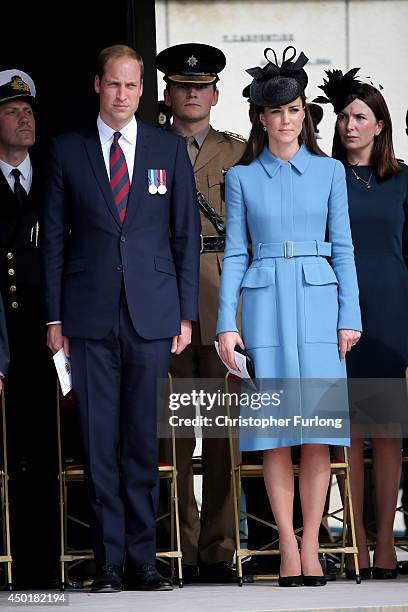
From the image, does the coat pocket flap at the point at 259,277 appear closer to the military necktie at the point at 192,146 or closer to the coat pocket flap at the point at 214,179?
the coat pocket flap at the point at 214,179

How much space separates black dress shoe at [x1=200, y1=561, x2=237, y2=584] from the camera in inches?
282

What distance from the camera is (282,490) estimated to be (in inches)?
262

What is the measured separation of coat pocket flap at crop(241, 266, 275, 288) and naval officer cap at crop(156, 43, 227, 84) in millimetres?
1139

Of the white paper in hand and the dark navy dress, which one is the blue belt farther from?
the white paper in hand

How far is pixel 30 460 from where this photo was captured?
7441 mm

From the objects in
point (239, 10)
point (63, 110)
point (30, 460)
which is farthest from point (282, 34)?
point (30, 460)

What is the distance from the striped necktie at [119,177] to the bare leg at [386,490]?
1.50 metres

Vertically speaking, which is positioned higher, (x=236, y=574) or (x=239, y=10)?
(x=239, y=10)

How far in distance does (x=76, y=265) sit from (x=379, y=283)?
4.40 ft

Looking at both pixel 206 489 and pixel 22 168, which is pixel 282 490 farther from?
pixel 22 168

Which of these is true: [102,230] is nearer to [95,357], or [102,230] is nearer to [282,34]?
[95,357]

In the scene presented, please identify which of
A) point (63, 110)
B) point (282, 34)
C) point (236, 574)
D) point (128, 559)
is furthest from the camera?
point (282, 34)

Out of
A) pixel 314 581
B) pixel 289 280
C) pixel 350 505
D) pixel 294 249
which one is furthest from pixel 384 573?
pixel 294 249

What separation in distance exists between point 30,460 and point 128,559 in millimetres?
975
